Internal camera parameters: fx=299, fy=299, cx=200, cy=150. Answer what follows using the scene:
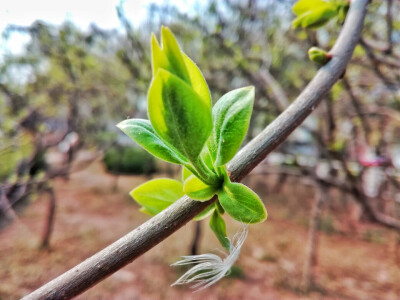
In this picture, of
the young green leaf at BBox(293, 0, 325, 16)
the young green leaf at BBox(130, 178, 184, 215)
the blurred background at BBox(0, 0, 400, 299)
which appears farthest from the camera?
the blurred background at BBox(0, 0, 400, 299)

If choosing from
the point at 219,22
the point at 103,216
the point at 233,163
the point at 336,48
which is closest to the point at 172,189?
the point at 233,163

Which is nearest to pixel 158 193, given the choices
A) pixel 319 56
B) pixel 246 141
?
pixel 319 56

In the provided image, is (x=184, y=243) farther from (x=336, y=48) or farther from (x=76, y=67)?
(x=336, y=48)

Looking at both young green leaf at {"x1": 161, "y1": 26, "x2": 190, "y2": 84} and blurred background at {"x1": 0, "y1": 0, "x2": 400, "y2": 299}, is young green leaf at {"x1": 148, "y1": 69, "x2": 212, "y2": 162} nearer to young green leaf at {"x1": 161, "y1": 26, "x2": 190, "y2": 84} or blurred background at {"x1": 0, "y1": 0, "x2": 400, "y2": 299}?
young green leaf at {"x1": 161, "y1": 26, "x2": 190, "y2": 84}

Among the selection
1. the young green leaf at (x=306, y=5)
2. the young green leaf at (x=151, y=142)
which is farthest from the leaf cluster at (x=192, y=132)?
the young green leaf at (x=306, y=5)

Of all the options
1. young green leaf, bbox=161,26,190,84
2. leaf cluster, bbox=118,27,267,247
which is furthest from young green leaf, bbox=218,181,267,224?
young green leaf, bbox=161,26,190,84

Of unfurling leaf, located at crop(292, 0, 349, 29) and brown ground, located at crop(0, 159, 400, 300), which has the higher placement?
unfurling leaf, located at crop(292, 0, 349, 29)

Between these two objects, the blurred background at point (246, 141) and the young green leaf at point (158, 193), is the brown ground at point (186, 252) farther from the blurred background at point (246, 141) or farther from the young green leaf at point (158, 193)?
the young green leaf at point (158, 193)
